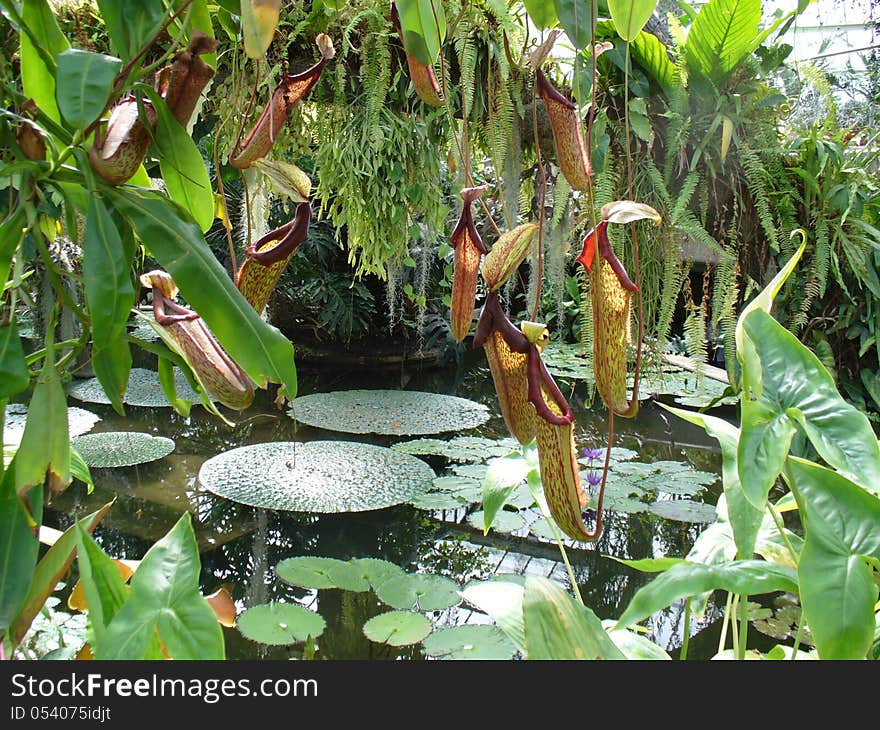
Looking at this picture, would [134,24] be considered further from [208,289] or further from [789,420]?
[789,420]

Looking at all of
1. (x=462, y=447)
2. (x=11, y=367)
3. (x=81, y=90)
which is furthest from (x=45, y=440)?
(x=462, y=447)

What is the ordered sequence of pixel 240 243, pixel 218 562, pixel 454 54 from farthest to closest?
pixel 240 243 < pixel 218 562 < pixel 454 54

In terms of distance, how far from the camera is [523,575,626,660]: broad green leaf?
571 millimetres

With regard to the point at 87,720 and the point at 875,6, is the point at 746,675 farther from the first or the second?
the point at 875,6

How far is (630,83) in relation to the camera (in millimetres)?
1222

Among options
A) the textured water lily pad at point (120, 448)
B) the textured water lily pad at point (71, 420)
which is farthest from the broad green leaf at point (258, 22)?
the textured water lily pad at point (71, 420)

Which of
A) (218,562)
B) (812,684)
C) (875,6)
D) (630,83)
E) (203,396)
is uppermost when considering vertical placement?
(875,6)

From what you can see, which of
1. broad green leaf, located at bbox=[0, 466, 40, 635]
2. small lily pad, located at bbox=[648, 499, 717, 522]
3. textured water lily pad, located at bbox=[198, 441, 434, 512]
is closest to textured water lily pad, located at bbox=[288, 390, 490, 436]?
textured water lily pad, located at bbox=[198, 441, 434, 512]

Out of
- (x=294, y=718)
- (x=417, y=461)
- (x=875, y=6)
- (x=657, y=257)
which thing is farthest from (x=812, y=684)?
(x=875, y=6)

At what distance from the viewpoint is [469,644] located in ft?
5.52

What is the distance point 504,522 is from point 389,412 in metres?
1.13

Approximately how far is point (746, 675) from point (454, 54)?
979 millimetres

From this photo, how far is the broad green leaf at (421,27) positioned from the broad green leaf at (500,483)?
22.9 inches

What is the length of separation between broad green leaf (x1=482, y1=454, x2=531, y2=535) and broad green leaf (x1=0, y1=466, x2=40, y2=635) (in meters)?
0.54
